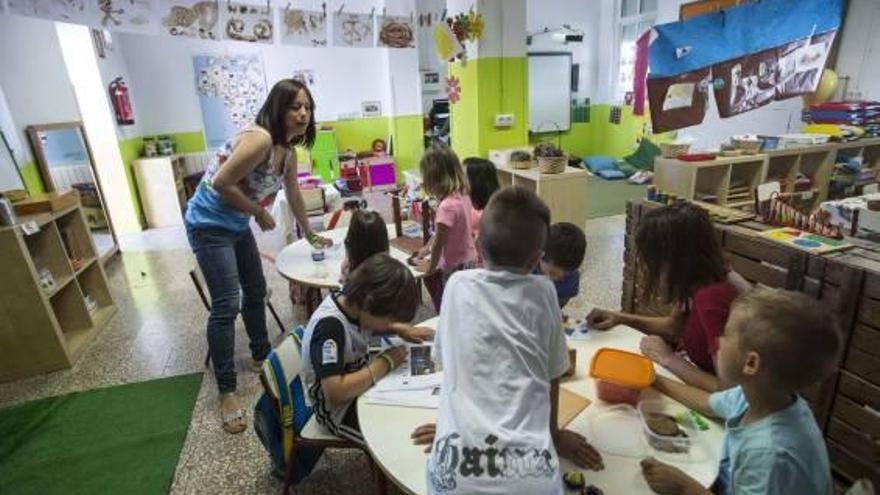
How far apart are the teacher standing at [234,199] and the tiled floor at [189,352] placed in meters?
0.19

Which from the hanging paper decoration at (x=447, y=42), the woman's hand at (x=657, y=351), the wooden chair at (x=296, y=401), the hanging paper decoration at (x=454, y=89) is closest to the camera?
the woman's hand at (x=657, y=351)

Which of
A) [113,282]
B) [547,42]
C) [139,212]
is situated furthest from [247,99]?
[547,42]

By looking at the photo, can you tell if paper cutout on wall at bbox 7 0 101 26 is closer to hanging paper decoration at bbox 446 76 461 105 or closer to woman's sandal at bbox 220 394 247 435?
woman's sandal at bbox 220 394 247 435

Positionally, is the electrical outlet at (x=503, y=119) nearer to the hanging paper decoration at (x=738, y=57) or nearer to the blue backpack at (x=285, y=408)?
the hanging paper decoration at (x=738, y=57)

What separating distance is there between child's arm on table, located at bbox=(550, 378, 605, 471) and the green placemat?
169cm

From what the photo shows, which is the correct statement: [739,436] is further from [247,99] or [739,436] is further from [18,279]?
[247,99]

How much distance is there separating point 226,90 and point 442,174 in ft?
18.9

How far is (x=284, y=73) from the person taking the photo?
6988mm

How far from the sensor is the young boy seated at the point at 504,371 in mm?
849

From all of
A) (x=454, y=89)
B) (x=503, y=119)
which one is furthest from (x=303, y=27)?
(x=503, y=119)

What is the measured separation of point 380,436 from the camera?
3.76 ft

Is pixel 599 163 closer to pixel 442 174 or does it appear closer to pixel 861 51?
pixel 861 51

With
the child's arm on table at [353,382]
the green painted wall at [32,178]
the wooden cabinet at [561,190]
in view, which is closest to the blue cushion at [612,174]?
the wooden cabinet at [561,190]

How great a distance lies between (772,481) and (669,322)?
79 cm
